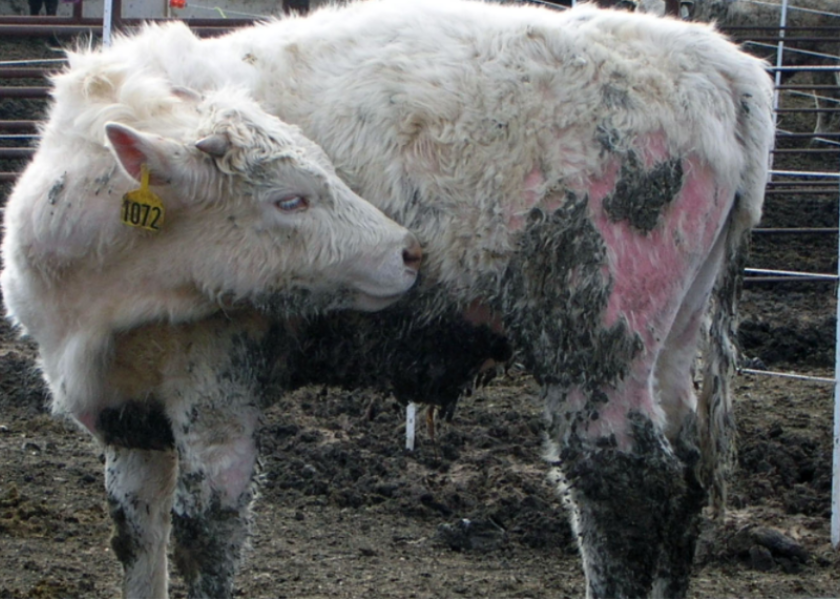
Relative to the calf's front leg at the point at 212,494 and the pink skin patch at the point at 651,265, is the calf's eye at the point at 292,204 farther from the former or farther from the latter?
the pink skin patch at the point at 651,265

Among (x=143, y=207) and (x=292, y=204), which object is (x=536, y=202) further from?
(x=143, y=207)

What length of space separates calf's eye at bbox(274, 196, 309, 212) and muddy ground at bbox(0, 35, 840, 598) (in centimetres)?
97

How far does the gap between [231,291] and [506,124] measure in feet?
3.53

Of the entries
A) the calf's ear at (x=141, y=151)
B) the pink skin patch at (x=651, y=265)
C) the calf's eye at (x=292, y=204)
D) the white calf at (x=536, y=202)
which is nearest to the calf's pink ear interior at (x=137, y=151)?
the calf's ear at (x=141, y=151)

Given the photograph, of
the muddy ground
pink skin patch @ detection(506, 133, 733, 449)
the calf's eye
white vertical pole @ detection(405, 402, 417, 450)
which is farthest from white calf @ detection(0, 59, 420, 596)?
white vertical pole @ detection(405, 402, 417, 450)

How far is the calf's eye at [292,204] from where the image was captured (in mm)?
4062

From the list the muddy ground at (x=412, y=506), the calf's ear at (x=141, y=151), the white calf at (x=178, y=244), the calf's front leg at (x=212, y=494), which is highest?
the calf's ear at (x=141, y=151)

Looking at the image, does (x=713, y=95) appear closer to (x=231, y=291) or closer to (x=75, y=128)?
(x=231, y=291)

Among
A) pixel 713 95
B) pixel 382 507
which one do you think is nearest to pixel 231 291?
pixel 713 95

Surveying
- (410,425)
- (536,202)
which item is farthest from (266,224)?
(410,425)

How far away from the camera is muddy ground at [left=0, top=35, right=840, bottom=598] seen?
5.17 meters

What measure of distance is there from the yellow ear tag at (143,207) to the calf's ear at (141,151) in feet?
0.09

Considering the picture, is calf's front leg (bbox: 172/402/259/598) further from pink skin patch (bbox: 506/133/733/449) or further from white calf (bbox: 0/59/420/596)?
pink skin patch (bbox: 506/133/733/449)

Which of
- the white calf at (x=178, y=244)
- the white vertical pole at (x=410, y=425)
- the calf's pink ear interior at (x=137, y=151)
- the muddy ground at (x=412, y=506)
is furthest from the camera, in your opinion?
the white vertical pole at (x=410, y=425)
